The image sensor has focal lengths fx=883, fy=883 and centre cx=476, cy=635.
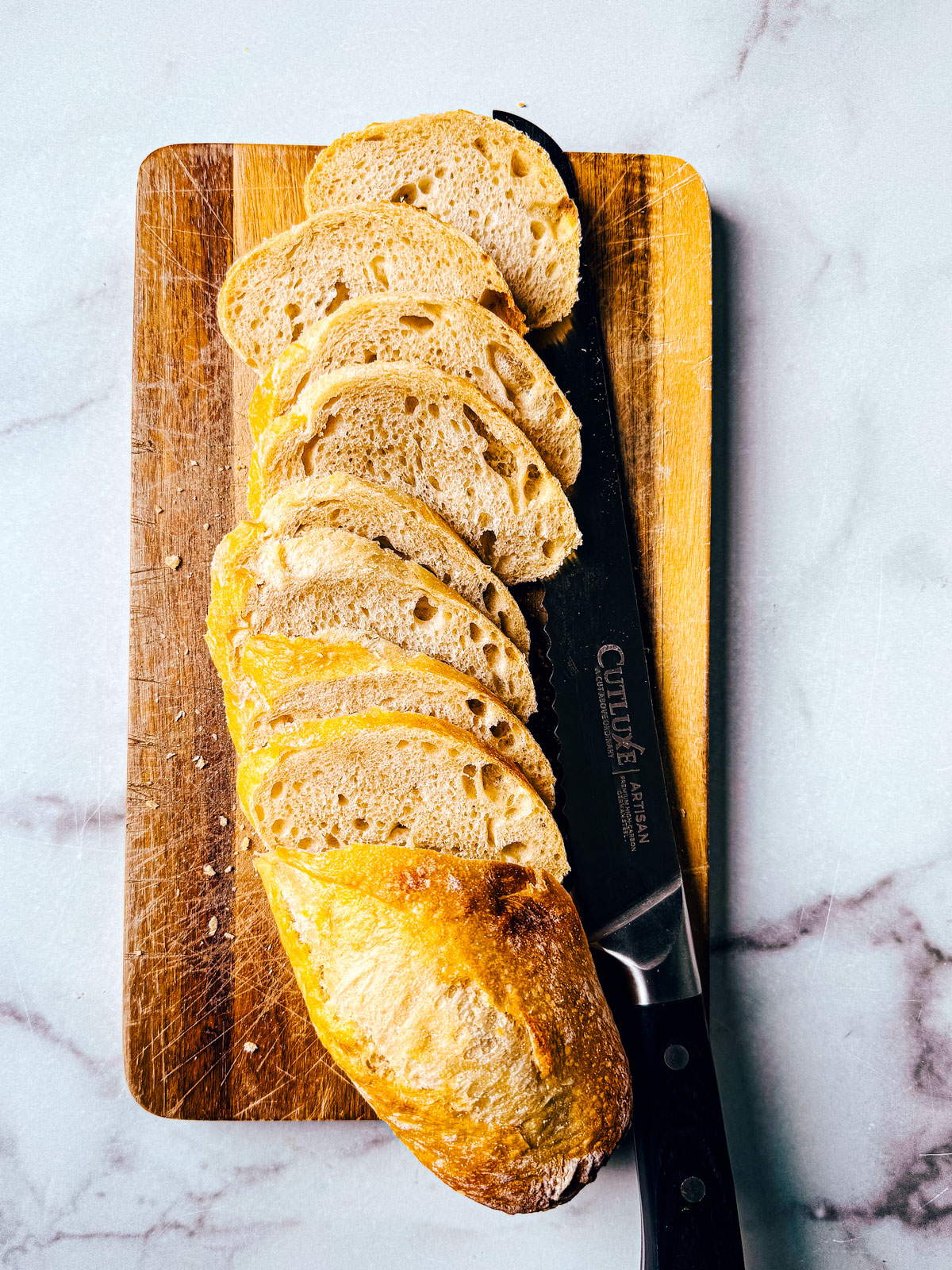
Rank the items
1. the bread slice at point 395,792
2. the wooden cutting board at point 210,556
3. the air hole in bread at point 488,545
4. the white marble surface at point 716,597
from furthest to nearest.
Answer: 1. the white marble surface at point 716,597
2. the wooden cutting board at point 210,556
3. the air hole in bread at point 488,545
4. the bread slice at point 395,792

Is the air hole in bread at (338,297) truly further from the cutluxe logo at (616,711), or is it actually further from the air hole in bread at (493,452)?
the cutluxe logo at (616,711)

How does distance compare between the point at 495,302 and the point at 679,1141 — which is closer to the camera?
the point at 679,1141

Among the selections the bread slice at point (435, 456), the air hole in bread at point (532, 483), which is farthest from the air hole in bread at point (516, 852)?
the air hole in bread at point (532, 483)

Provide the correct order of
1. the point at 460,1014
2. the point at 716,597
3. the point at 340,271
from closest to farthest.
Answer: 1. the point at 460,1014
2. the point at 340,271
3. the point at 716,597

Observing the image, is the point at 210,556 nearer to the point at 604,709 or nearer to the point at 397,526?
the point at 397,526

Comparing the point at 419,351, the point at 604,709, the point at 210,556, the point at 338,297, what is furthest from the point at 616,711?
the point at 338,297

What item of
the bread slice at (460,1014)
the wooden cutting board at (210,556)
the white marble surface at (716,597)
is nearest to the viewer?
the bread slice at (460,1014)
